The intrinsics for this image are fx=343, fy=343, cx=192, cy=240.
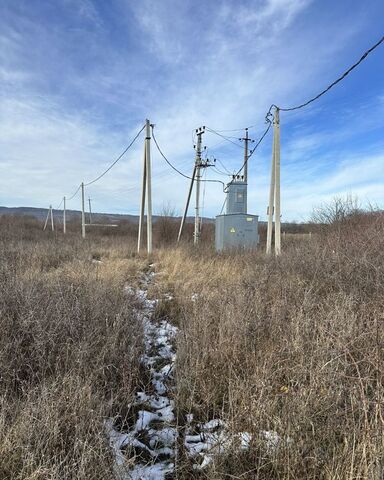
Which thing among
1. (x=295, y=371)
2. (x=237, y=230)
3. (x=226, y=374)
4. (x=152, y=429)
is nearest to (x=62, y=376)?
(x=152, y=429)

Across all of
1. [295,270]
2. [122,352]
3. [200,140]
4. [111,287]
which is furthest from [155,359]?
[200,140]

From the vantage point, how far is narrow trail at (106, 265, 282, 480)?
7.11 feet

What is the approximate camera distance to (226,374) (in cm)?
314

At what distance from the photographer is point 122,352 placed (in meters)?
3.47

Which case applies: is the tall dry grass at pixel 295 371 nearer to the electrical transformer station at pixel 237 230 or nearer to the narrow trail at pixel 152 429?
the narrow trail at pixel 152 429

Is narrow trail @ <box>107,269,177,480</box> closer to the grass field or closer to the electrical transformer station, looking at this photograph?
the grass field

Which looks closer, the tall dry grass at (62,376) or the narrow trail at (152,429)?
the tall dry grass at (62,376)

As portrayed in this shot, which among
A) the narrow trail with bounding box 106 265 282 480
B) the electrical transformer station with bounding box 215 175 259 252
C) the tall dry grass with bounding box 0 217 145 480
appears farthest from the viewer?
the electrical transformer station with bounding box 215 175 259 252

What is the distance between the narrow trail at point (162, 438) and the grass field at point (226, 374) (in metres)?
0.06

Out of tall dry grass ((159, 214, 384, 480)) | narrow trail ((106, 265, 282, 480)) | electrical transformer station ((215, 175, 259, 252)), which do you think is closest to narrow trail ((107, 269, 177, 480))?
narrow trail ((106, 265, 282, 480))

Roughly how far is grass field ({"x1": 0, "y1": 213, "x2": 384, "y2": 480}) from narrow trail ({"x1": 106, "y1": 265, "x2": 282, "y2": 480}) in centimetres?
6

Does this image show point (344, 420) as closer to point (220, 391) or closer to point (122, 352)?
point (220, 391)

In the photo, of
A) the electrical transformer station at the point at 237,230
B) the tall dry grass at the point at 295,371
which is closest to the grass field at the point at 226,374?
the tall dry grass at the point at 295,371

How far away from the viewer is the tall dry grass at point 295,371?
2000 mm
